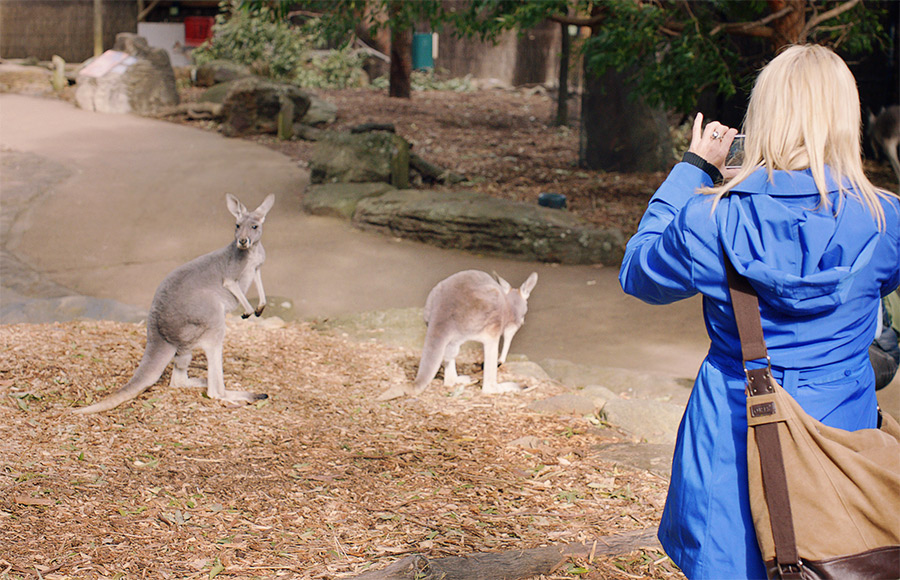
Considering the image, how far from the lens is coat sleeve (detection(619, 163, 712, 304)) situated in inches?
69.6

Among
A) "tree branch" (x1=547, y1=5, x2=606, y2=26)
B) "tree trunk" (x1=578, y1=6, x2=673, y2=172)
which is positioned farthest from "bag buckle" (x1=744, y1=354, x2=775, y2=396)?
"tree trunk" (x1=578, y1=6, x2=673, y2=172)

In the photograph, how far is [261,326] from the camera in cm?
568

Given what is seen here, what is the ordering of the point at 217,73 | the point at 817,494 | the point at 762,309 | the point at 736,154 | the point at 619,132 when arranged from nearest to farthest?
the point at 817,494 < the point at 762,309 < the point at 736,154 < the point at 619,132 < the point at 217,73

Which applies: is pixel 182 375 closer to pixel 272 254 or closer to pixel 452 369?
pixel 452 369

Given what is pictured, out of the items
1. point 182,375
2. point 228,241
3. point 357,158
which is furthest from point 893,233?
point 357,158

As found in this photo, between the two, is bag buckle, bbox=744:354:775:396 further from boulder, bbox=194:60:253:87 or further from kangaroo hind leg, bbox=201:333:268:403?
boulder, bbox=194:60:253:87

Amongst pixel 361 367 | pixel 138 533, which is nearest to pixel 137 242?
pixel 361 367

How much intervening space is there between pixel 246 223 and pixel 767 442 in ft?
9.58

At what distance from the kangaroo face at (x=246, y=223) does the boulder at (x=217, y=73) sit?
14.4 m

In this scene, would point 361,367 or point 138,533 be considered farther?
point 361,367

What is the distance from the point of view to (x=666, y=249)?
1.79 meters

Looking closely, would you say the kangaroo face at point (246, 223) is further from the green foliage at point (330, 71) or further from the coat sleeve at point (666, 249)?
the green foliage at point (330, 71)

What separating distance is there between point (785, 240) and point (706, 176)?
0.33 m

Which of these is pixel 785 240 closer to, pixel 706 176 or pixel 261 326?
pixel 706 176
